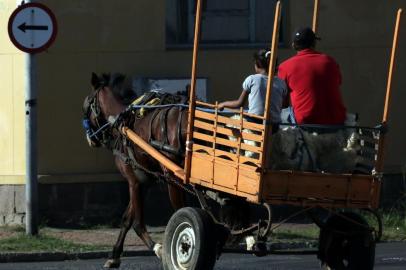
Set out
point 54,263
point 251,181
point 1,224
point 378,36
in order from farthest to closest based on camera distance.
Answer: point 378,36 < point 1,224 < point 54,263 < point 251,181

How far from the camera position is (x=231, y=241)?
9.09 metres

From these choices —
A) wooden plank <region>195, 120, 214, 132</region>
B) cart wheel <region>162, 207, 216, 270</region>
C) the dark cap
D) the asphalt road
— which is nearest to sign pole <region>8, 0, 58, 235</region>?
the asphalt road

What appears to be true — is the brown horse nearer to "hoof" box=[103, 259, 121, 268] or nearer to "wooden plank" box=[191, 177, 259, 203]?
"hoof" box=[103, 259, 121, 268]

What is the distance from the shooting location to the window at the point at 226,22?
1497 centimetres

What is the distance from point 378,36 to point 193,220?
7.39 metres

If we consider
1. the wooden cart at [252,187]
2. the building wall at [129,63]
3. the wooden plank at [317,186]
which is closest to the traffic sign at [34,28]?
the building wall at [129,63]

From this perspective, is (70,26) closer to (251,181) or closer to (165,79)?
(165,79)

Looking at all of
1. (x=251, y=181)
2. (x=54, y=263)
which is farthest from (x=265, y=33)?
(x=251, y=181)

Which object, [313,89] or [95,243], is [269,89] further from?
[95,243]

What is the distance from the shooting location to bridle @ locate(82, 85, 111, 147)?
11.6 m

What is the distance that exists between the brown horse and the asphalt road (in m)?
0.58

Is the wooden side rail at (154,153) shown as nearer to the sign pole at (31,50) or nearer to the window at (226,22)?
the sign pole at (31,50)

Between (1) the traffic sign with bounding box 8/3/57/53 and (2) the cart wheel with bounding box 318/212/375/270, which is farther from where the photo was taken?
(1) the traffic sign with bounding box 8/3/57/53

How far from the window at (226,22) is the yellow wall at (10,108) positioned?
236 centimetres
